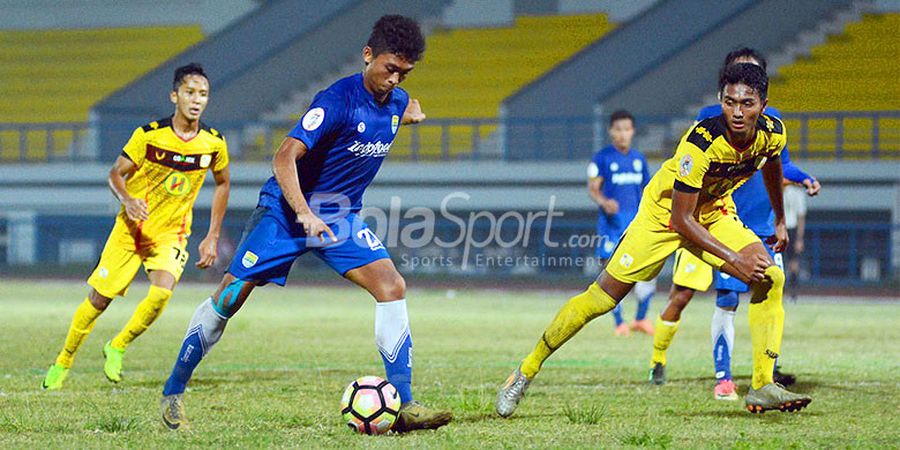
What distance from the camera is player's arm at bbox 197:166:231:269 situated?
873 cm

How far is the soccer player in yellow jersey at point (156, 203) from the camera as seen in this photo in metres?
9.34

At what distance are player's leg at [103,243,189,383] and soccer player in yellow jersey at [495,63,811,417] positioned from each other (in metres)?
3.03

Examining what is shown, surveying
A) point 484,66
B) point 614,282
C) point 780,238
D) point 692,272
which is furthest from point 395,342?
point 484,66

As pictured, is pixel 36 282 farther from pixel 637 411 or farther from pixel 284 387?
pixel 637 411

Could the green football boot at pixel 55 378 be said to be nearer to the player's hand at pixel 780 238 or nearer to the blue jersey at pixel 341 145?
the blue jersey at pixel 341 145

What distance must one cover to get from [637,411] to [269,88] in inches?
1045

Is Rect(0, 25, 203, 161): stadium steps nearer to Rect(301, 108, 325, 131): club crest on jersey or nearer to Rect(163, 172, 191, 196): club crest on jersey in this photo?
Rect(163, 172, 191, 196): club crest on jersey

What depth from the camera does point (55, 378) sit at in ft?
29.2

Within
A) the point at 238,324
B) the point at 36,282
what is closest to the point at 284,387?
the point at 238,324

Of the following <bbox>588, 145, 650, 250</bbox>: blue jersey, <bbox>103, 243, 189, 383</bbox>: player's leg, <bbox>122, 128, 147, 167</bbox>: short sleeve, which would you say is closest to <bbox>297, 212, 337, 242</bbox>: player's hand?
<bbox>103, 243, 189, 383</bbox>: player's leg

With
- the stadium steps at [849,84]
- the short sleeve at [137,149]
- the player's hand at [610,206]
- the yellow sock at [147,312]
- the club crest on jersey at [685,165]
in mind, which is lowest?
the yellow sock at [147,312]

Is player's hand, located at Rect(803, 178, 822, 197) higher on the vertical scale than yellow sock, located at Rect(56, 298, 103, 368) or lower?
higher

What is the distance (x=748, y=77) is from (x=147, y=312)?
456cm

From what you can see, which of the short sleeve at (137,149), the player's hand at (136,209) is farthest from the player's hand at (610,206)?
the player's hand at (136,209)
